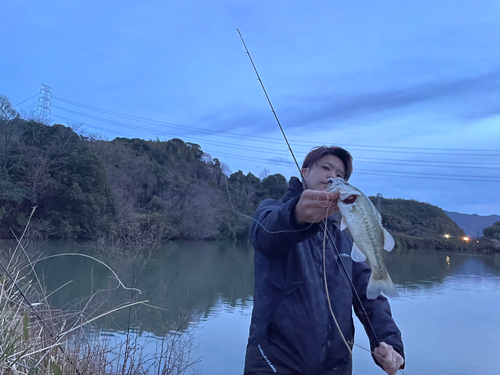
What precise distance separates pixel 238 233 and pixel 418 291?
20.6 metres

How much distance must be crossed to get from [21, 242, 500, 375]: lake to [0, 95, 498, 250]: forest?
92.9 inches

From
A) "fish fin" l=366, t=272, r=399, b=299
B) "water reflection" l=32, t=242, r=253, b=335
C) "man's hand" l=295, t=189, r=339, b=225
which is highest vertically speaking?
"man's hand" l=295, t=189, r=339, b=225

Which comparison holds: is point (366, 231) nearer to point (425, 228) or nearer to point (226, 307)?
point (226, 307)

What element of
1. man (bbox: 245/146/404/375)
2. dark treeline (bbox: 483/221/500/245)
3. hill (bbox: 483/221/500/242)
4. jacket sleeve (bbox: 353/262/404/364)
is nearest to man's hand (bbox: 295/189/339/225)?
man (bbox: 245/146/404/375)

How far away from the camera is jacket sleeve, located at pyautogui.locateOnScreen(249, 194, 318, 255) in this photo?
1.71 meters

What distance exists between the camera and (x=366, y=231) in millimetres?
1600

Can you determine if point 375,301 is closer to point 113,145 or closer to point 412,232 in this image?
point 412,232

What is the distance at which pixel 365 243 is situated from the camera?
162 centimetres

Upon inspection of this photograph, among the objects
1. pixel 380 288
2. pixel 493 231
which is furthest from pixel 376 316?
pixel 493 231

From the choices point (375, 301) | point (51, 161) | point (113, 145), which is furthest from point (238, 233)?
point (375, 301)

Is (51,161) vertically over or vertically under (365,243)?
over

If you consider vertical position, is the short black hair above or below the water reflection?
above

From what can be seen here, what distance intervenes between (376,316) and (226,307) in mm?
10561

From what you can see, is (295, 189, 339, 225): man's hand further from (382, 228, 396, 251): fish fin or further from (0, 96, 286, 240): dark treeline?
(0, 96, 286, 240): dark treeline
